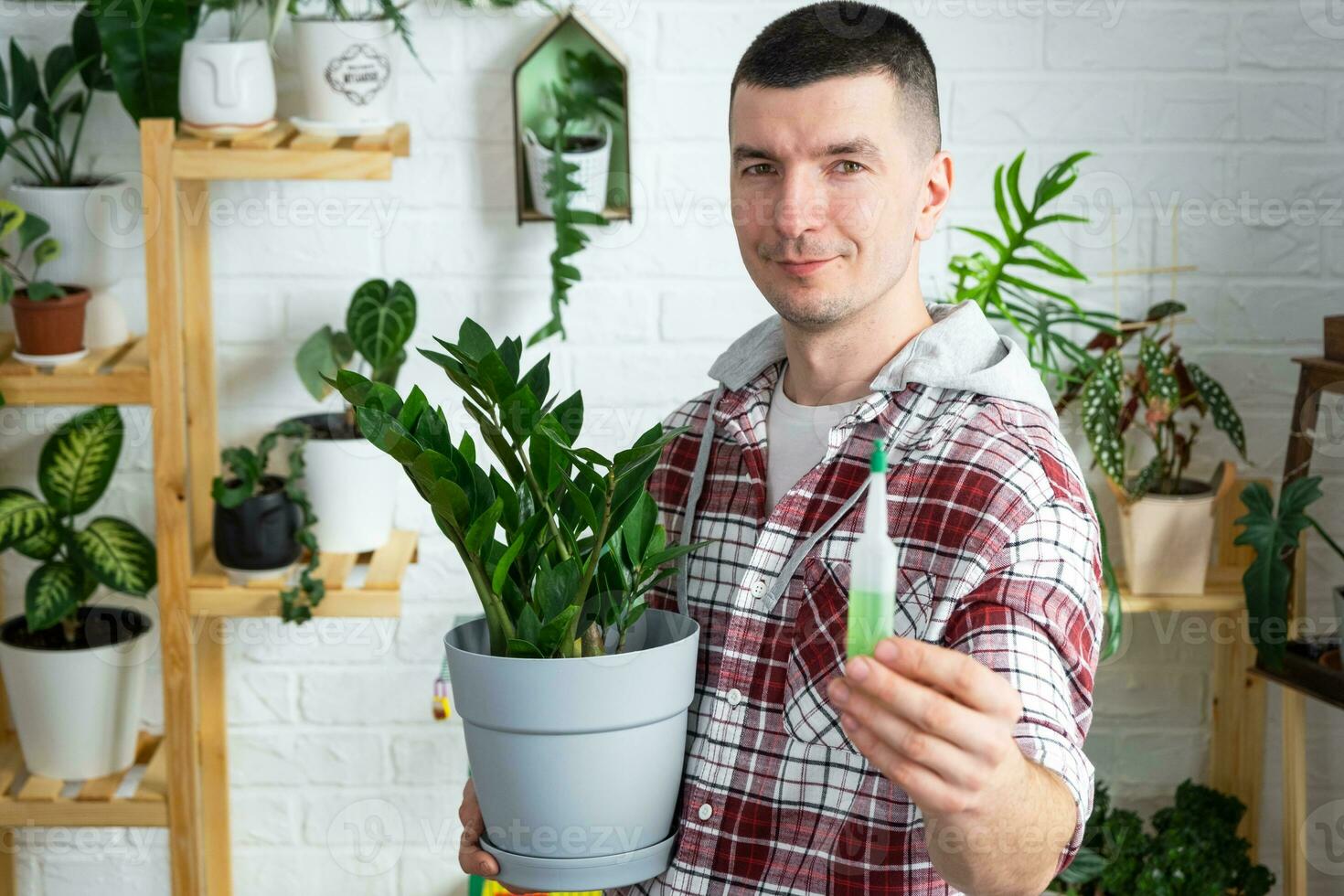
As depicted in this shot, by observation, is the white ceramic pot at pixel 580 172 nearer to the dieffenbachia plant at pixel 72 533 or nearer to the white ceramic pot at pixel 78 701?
the dieffenbachia plant at pixel 72 533

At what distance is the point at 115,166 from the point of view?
1.92 metres

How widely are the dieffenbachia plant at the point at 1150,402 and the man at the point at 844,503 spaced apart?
67 centimetres

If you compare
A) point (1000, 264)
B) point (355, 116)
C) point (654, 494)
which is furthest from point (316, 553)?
point (1000, 264)

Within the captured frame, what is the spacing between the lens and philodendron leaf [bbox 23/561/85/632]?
5.89ft

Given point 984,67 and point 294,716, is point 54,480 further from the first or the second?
point 984,67

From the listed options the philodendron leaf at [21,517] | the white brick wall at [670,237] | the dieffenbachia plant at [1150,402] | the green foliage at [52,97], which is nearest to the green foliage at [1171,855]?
the white brick wall at [670,237]

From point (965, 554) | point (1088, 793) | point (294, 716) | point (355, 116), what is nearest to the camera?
point (1088, 793)

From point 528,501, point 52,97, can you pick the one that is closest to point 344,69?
point 52,97

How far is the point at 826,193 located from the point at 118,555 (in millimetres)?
1220

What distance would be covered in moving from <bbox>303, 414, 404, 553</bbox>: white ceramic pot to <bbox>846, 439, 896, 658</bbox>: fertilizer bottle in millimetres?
1148

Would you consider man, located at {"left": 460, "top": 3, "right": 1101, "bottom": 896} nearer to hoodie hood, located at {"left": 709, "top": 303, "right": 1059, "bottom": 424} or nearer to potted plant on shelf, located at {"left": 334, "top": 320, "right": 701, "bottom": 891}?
hoodie hood, located at {"left": 709, "top": 303, "right": 1059, "bottom": 424}

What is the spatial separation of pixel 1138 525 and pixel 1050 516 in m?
0.94

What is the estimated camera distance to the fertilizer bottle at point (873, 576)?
29.5 inches

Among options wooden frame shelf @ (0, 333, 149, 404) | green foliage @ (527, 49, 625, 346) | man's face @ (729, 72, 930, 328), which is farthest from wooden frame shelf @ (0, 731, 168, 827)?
man's face @ (729, 72, 930, 328)
